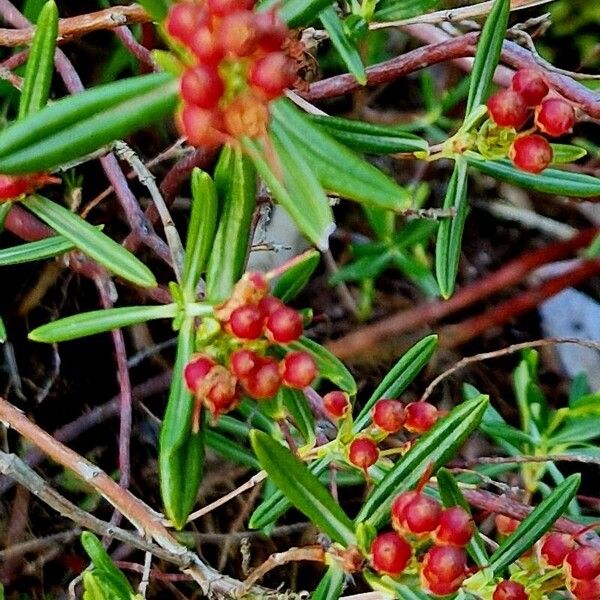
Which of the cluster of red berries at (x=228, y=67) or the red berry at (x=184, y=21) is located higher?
the red berry at (x=184, y=21)

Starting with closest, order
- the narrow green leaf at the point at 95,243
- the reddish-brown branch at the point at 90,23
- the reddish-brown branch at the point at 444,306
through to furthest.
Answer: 1. the narrow green leaf at the point at 95,243
2. the reddish-brown branch at the point at 90,23
3. the reddish-brown branch at the point at 444,306

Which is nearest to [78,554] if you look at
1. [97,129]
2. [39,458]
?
[39,458]

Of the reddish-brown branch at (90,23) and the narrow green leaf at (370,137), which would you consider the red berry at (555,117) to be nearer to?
the narrow green leaf at (370,137)

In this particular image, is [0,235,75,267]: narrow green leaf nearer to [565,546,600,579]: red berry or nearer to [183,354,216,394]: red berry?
[183,354,216,394]: red berry

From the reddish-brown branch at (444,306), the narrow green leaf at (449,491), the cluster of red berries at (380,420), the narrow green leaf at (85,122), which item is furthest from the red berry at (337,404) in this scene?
the reddish-brown branch at (444,306)

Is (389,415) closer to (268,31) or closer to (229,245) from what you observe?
(229,245)

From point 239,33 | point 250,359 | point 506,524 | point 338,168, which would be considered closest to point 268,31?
point 239,33
